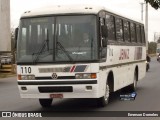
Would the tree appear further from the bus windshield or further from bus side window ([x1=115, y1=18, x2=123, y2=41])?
the bus windshield

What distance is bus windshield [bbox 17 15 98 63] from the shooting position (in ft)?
38.1

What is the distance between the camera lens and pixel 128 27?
1633 centimetres

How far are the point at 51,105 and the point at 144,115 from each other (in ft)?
11.0

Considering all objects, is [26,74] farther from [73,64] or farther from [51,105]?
[51,105]

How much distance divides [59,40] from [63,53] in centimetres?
40

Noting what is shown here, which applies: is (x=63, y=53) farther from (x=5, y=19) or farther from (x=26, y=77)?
(x=5, y=19)

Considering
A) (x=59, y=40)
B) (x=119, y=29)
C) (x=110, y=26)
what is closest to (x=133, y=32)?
(x=119, y=29)

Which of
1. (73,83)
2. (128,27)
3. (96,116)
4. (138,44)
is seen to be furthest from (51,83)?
(138,44)

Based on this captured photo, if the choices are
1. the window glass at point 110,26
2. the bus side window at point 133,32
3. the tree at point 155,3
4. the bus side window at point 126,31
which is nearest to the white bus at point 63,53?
the window glass at point 110,26

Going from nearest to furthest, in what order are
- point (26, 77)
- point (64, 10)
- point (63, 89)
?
1. point (63, 89)
2. point (26, 77)
3. point (64, 10)

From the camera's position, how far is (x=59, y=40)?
38.7 ft

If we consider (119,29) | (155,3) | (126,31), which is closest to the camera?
(119,29)

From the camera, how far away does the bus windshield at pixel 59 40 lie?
11.6m

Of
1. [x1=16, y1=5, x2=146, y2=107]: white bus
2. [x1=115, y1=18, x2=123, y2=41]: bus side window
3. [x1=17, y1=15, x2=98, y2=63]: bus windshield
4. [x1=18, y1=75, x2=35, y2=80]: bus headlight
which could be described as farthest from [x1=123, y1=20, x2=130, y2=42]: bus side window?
[x1=18, y1=75, x2=35, y2=80]: bus headlight
